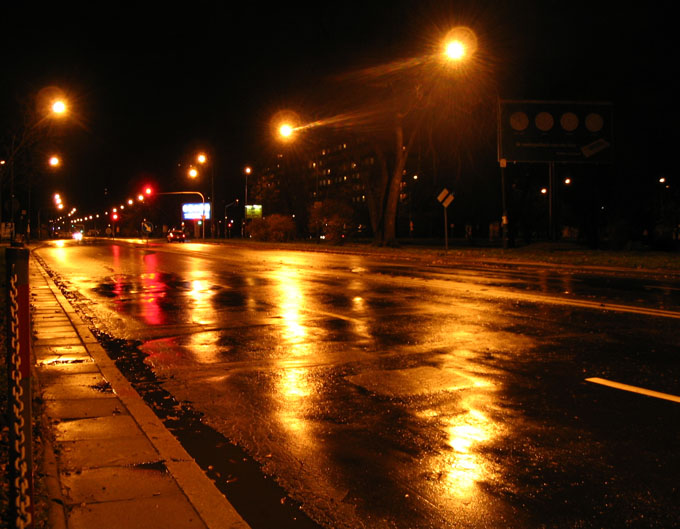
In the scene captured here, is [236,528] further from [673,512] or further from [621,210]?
[621,210]

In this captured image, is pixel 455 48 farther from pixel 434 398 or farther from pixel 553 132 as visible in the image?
pixel 434 398

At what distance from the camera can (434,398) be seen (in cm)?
662

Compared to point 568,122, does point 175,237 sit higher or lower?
lower

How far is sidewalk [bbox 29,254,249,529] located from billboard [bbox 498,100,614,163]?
91.5 feet

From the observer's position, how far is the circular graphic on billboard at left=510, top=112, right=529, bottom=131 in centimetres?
3250

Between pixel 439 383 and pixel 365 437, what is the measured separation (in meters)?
1.89

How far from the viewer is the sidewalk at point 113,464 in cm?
393

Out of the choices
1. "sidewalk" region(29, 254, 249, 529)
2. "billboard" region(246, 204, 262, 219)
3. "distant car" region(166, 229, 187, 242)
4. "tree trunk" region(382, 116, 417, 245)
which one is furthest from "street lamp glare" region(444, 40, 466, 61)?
"billboard" region(246, 204, 262, 219)

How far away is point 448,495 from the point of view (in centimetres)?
431

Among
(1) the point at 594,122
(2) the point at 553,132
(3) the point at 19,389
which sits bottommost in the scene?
(3) the point at 19,389

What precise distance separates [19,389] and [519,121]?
32.1m

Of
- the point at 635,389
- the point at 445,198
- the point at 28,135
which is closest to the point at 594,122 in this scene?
the point at 445,198

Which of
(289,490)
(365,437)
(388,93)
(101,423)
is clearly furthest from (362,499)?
(388,93)

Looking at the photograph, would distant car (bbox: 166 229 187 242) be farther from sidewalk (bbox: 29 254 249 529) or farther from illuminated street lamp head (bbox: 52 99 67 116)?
sidewalk (bbox: 29 254 249 529)
